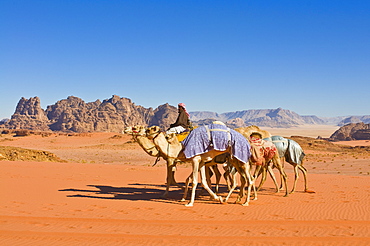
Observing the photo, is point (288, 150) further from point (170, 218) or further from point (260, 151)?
point (170, 218)

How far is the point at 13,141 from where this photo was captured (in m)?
77.9

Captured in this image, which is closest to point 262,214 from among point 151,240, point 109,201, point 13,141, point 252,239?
point 252,239

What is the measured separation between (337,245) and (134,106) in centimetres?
14144

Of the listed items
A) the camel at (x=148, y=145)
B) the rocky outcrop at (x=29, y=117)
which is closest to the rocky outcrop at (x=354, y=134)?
the camel at (x=148, y=145)

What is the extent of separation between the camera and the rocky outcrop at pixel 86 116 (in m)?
124

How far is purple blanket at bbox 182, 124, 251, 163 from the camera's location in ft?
37.7

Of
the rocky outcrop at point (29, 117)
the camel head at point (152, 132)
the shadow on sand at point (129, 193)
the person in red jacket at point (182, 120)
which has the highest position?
the rocky outcrop at point (29, 117)

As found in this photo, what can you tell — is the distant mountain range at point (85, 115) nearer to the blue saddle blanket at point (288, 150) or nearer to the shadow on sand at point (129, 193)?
the shadow on sand at point (129, 193)

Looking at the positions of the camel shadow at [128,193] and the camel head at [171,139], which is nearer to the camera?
the camel head at [171,139]

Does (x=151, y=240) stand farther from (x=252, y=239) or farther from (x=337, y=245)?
(x=337, y=245)

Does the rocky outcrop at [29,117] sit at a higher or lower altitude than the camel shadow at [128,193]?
higher

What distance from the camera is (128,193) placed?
14.5 m

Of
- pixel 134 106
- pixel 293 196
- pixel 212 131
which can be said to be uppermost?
pixel 134 106

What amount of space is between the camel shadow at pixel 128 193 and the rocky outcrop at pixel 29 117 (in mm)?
122102
